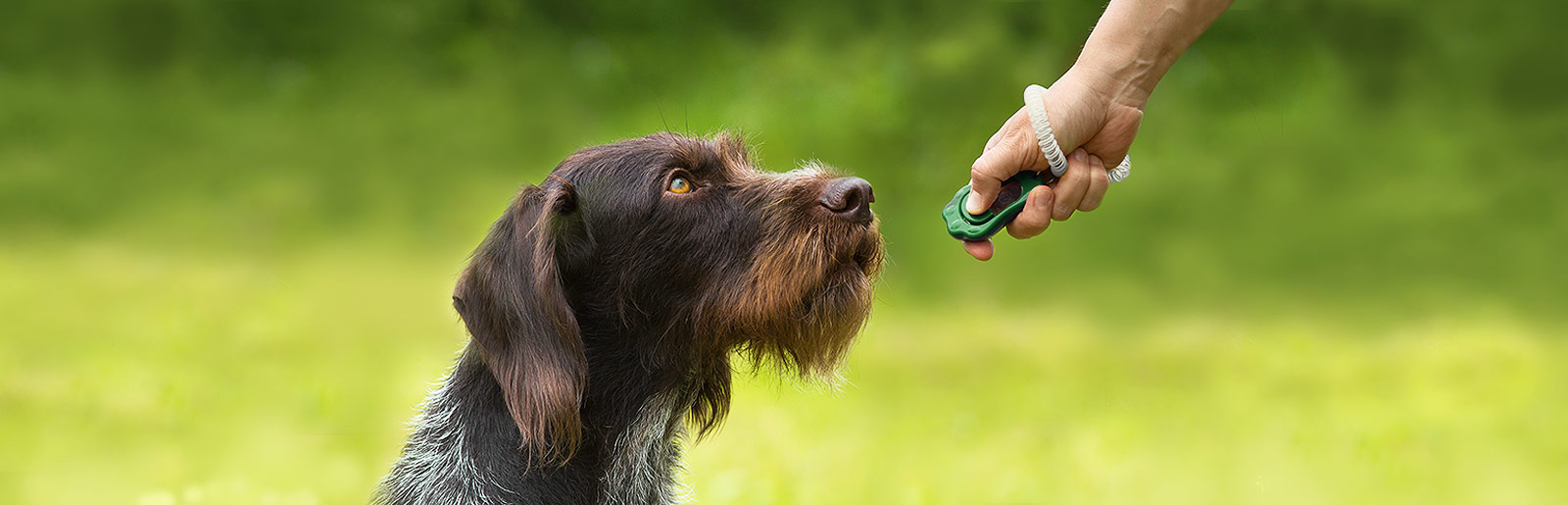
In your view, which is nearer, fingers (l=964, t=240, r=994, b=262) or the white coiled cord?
the white coiled cord

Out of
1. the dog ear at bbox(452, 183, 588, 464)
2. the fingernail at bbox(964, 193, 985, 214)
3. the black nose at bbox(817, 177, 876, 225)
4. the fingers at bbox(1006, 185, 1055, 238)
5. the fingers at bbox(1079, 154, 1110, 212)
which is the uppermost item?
the dog ear at bbox(452, 183, 588, 464)

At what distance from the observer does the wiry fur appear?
146 inches

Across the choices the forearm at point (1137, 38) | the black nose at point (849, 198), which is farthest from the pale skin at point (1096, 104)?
the black nose at point (849, 198)

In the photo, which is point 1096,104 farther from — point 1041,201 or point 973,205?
point 973,205

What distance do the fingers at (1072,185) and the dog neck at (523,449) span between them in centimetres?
120

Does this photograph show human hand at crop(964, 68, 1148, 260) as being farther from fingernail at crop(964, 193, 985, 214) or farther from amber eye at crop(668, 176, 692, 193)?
amber eye at crop(668, 176, 692, 193)

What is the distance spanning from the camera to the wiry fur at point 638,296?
371 cm

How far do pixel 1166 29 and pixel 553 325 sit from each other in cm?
188

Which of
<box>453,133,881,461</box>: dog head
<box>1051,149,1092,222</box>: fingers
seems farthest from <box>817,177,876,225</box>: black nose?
<box>1051,149,1092,222</box>: fingers

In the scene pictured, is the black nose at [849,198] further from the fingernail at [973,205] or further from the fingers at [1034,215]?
the fingers at [1034,215]

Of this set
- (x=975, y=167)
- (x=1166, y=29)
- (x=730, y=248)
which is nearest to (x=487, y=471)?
(x=730, y=248)

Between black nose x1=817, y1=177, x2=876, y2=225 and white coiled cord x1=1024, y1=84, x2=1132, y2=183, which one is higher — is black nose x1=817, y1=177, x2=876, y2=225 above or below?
above

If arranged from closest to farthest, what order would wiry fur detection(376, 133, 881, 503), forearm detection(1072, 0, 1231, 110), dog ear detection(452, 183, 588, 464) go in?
dog ear detection(452, 183, 588, 464) → wiry fur detection(376, 133, 881, 503) → forearm detection(1072, 0, 1231, 110)

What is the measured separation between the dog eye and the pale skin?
32.3 inches
